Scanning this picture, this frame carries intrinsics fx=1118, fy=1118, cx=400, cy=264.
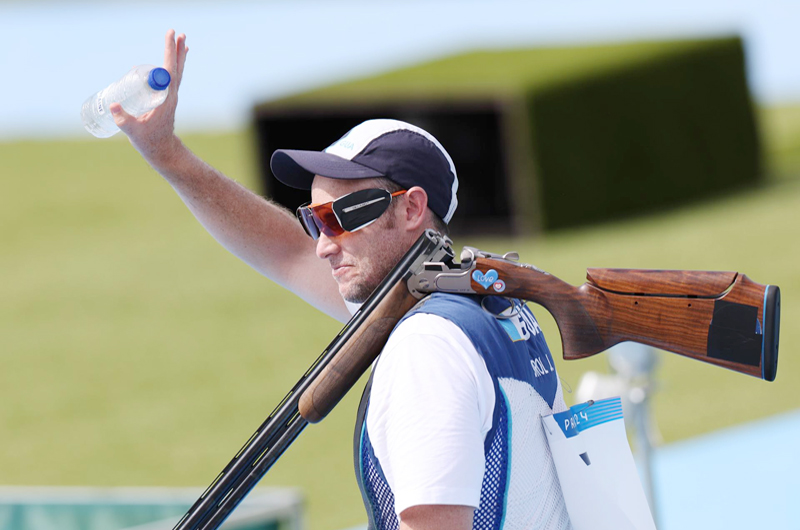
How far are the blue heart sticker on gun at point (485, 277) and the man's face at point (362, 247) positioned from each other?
22 cm

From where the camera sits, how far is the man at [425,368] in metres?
2.05

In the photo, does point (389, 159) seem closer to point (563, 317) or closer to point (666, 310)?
point (563, 317)

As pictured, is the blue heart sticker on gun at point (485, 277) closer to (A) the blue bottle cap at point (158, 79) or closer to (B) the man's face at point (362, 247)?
(B) the man's face at point (362, 247)

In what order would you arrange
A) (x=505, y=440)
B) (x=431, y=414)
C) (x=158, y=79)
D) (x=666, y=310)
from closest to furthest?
(x=431, y=414) → (x=505, y=440) → (x=666, y=310) → (x=158, y=79)

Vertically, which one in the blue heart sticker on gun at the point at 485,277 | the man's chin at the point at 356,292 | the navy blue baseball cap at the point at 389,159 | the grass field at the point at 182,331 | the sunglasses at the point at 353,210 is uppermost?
the navy blue baseball cap at the point at 389,159

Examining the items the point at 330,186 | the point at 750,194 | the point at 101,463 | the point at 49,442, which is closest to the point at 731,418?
the point at 101,463

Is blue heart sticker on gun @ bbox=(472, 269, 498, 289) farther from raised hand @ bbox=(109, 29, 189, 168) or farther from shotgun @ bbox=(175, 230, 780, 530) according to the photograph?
raised hand @ bbox=(109, 29, 189, 168)

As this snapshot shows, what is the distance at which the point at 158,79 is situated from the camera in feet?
8.93

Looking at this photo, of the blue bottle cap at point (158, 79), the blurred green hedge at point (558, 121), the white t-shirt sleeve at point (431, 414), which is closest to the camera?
the white t-shirt sleeve at point (431, 414)

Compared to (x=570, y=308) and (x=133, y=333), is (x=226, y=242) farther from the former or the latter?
(x=133, y=333)

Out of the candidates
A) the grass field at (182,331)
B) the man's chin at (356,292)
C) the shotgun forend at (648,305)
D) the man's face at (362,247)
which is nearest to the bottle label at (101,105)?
the man's face at (362,247)

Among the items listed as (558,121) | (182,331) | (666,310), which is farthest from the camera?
(558,121)

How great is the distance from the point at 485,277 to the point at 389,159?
1.09 feet

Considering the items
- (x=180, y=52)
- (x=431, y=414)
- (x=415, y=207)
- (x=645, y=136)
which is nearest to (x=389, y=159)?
(x=415, y=207)
